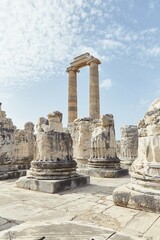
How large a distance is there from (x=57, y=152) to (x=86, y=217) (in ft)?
8.67

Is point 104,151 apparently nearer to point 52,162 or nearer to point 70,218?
point 52,162

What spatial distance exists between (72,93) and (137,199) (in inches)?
773

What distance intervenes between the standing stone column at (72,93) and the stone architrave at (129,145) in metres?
11.9

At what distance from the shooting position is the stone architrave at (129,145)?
990 cm

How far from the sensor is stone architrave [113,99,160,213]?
10.3 ft

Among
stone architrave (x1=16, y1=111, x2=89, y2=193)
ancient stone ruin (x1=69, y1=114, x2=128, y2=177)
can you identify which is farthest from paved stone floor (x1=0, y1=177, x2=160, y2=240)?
ancient stone ruin (x1=69, y1=114, x2=128, y2=177)

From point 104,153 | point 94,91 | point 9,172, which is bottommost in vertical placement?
point 9,172

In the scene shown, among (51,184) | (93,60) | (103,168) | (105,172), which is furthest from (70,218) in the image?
(93,60)

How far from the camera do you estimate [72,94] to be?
73.6ft

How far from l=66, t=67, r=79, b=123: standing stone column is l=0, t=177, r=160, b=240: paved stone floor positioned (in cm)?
1712

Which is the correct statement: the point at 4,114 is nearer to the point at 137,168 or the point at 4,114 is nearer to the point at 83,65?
the point at 137,168

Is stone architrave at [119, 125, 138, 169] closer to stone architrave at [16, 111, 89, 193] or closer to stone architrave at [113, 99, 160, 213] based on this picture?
stone architrave at [16, 111, 89, 193]

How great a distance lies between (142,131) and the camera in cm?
379

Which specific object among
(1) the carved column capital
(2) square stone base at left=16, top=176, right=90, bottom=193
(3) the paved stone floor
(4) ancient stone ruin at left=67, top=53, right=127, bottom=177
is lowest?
(3) the paved stone floor
